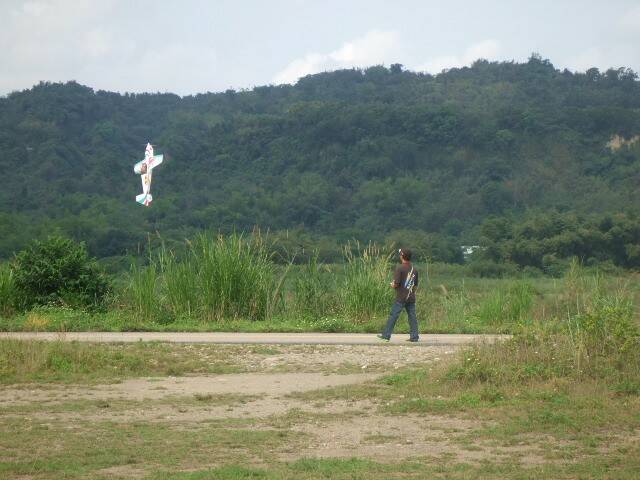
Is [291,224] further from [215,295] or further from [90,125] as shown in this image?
[215,295]

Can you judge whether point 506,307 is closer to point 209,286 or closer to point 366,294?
point 366,294

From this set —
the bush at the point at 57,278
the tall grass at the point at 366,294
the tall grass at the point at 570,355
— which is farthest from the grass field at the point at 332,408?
the bush at the point at 57,278

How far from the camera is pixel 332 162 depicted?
8400cm

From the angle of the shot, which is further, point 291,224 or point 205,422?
point 291,224

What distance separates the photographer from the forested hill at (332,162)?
7031 centimetres

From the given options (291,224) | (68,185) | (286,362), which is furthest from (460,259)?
(286,362)

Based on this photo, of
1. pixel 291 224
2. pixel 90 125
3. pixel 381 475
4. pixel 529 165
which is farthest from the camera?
pixel 90 125

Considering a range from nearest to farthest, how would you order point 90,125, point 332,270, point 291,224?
point 332,270, point 291,224, point 90,125

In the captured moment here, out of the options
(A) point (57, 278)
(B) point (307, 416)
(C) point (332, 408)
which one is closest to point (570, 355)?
→ (C) point (332, 408)

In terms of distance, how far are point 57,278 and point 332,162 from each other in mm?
62589

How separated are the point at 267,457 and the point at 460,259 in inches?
2022

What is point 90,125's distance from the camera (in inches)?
3479

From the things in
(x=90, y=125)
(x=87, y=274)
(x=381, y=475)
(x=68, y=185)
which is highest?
(x=90, y=125)

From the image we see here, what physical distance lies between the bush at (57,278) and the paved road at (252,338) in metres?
3.19
